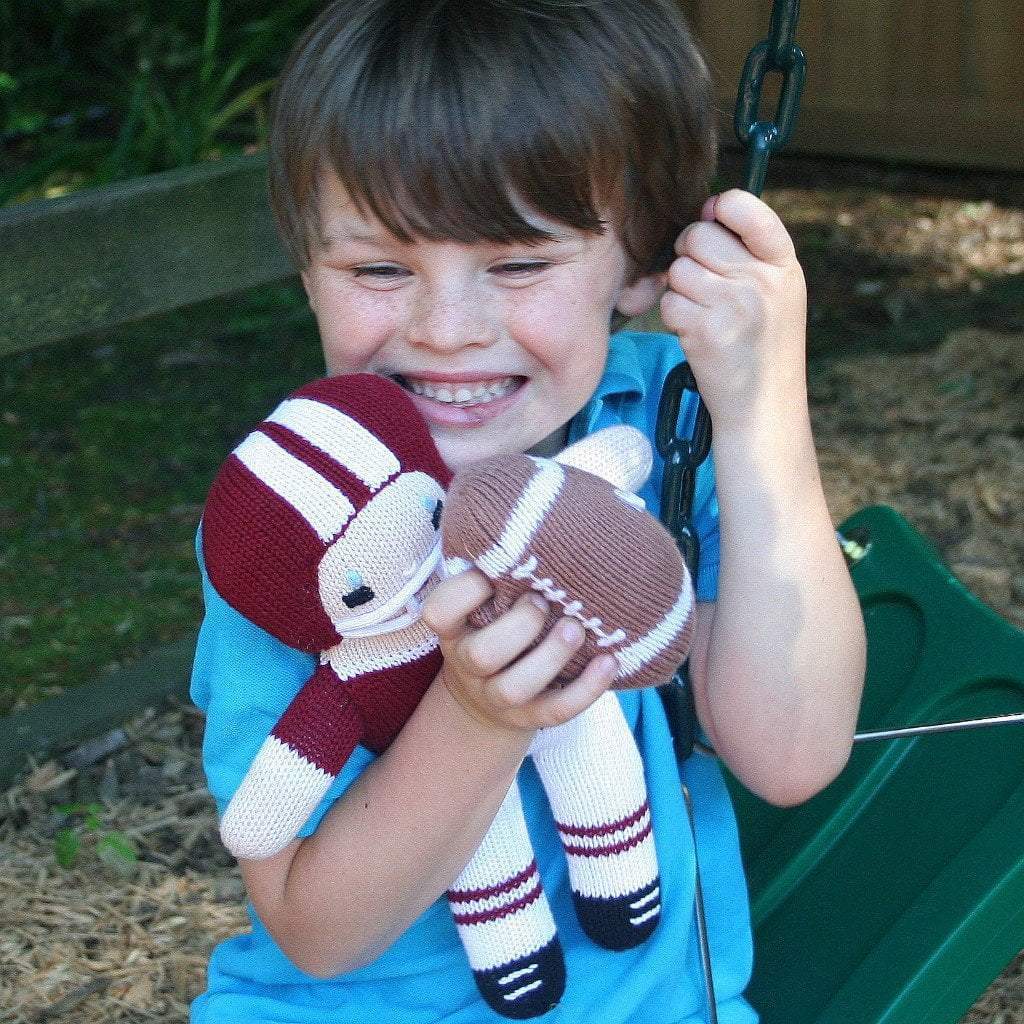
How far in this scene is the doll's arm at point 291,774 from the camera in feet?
3.65

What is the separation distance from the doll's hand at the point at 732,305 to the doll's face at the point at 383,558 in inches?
13.5

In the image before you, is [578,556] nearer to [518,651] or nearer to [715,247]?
[518,651]

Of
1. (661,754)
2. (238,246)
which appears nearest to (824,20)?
(238,246)

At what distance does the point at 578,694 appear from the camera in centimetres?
99

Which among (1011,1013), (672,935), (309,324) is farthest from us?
(309,324)

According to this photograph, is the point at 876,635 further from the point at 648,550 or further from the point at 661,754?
the point at 648,550

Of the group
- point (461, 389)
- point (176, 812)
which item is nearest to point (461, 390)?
point (461, 389)

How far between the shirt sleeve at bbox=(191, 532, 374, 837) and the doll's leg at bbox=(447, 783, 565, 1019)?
0.13m

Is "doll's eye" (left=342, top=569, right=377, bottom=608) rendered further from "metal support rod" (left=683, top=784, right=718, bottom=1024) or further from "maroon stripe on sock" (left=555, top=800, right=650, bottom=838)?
"metal support rod" (left=683, top=784, right=718, bottom=1024)

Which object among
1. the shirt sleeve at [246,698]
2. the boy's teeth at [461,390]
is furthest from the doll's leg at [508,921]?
the boy's teeth at [461,390]

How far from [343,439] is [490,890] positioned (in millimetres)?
414

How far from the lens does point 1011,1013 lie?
1894mm

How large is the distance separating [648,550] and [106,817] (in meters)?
1.57

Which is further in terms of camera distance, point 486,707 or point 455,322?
point 455,322
